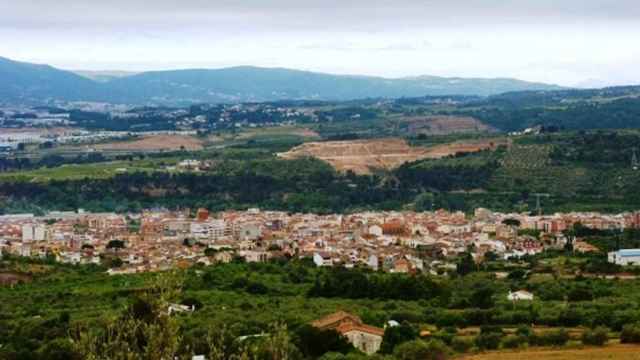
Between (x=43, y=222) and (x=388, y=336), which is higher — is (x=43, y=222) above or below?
below

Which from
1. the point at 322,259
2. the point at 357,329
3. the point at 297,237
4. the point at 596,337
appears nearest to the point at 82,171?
the point at 297,237

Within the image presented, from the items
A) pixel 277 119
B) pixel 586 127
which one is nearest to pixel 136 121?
pixel 277 119

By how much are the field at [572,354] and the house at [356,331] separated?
2.00 m

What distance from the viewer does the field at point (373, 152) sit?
79312mm

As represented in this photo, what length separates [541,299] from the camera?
3145cm

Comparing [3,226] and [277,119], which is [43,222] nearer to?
[3,226]

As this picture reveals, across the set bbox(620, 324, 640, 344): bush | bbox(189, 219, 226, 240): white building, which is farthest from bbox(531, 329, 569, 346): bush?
bbox(189, 219, 226, 240): white building

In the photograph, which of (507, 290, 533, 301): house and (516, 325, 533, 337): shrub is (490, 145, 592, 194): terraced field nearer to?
(507, 290, 533, 301): house

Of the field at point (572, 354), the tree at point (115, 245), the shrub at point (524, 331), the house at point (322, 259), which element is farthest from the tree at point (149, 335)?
the tree at point (115, 245)

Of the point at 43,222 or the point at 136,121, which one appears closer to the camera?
the point at 43,222

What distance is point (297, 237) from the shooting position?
51.3 metres

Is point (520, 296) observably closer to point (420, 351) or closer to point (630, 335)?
point (630, 335)

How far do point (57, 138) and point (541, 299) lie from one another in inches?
3449

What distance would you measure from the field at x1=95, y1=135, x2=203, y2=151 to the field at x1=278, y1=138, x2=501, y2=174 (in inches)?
535
